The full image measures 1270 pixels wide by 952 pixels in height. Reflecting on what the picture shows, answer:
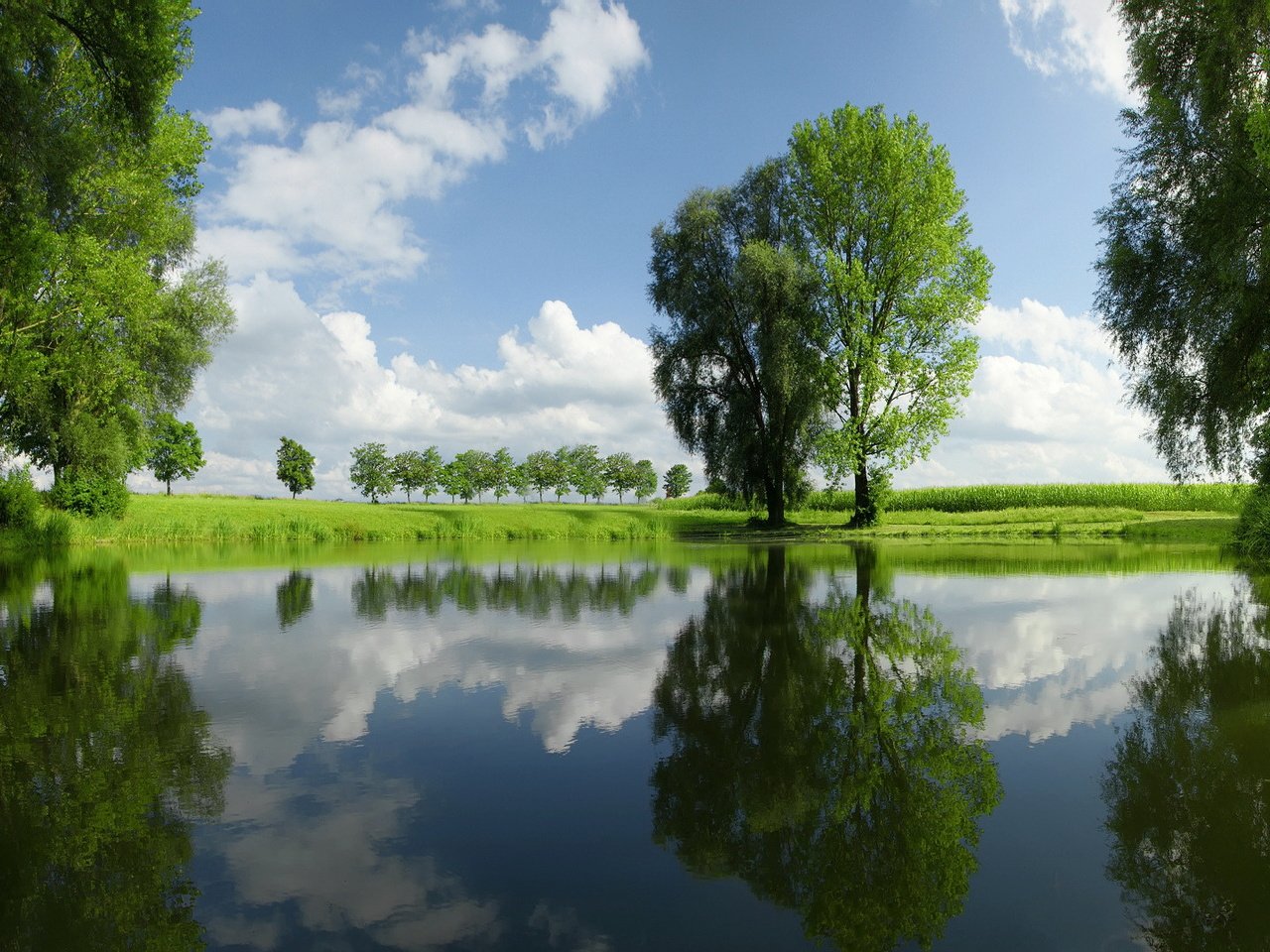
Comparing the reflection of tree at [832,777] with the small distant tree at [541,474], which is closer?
the reflection of tree at [832,777]

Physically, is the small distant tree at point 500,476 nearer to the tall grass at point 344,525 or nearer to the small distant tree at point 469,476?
the small distant tree at point 469,476

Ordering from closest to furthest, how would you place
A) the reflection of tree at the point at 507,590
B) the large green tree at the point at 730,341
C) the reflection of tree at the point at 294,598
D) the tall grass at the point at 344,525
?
the reflection of tree at the point at 294,598
the reflection of tree at the point at 507,590
the tall grass at the point at 344,525
the large green tree at the point at 730,341

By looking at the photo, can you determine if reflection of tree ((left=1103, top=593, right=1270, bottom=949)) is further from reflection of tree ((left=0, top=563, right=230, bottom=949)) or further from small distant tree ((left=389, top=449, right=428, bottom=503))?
small distant tree ((left=389, top=449, right=428, bottom=503))

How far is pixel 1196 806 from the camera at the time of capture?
3617mm

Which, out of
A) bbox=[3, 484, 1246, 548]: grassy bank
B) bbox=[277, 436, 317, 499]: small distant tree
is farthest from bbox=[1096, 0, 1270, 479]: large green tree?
bbox=[277, 436, 317, 499]: small distant tree

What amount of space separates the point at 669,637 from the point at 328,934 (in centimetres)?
575

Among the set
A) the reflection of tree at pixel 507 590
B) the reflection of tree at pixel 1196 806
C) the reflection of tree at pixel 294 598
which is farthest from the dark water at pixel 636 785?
the reflection of tree at pixel 507 590

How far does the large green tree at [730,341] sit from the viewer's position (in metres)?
32.8

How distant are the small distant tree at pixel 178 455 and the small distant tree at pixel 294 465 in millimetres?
9457

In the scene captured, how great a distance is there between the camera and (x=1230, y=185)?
17141 mm

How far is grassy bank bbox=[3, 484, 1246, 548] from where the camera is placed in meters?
29.1

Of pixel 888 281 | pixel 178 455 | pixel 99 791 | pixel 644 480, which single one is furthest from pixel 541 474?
pixel 99 791

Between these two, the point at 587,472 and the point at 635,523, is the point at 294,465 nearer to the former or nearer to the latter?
the point at 587,472

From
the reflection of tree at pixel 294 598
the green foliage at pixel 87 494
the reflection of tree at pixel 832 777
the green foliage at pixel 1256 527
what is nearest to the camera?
the reflection of tree at pixel 832 777
